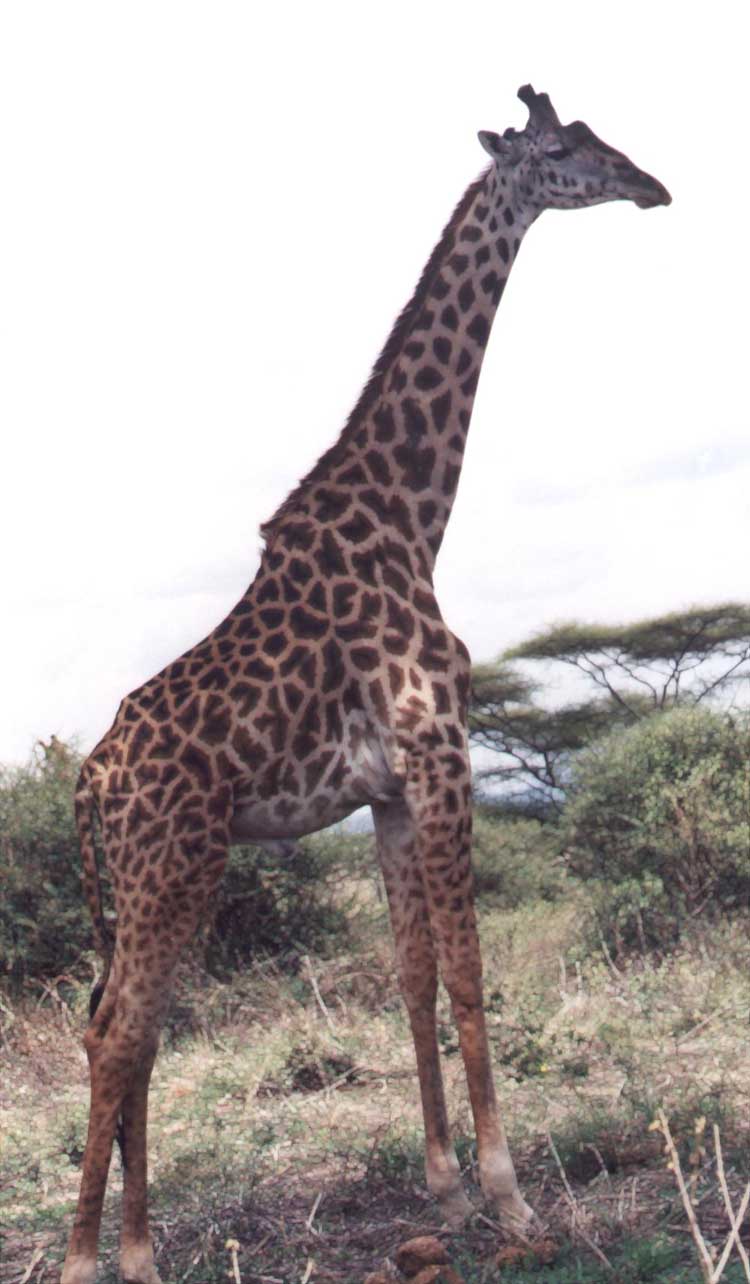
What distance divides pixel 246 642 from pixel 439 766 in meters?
0.81

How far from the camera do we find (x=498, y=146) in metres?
5.67

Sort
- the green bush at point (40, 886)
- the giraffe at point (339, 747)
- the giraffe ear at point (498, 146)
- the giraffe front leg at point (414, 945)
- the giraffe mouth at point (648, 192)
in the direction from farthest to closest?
the green bush at point (40, 886), the giraffe mouth at point (648, 192), the giraffe ear at point (498, 146), the giraffe front leg at point (414, 945), the giraffe at point (339, 747)

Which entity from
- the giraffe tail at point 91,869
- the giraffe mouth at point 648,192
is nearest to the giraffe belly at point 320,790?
the giraffe tail at point 91,869

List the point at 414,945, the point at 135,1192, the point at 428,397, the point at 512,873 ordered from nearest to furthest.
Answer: the point at 135,1192 → the point at 414,945 → the point at 428,397 → the point at 512,873

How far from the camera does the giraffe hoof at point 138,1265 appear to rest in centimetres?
481

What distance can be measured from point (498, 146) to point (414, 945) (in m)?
3.05

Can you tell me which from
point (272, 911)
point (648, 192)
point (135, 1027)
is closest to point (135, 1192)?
point (135, 1027)

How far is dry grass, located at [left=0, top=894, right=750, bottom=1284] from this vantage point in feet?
16.4

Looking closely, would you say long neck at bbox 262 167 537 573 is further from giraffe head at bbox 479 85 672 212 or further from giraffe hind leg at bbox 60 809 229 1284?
giraffe hind leg at bbox 60 809 229 1284

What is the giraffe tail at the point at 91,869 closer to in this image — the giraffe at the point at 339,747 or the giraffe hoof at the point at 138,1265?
the giraffe at the point at 339,747

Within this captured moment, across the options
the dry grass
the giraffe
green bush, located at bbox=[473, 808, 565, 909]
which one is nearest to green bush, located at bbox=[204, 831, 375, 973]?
the dry grass

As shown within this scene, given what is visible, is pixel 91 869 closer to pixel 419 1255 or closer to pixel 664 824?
pixel 419 1255

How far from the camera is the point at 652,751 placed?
38.1 ft

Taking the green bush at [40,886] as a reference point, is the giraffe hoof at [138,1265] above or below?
below
